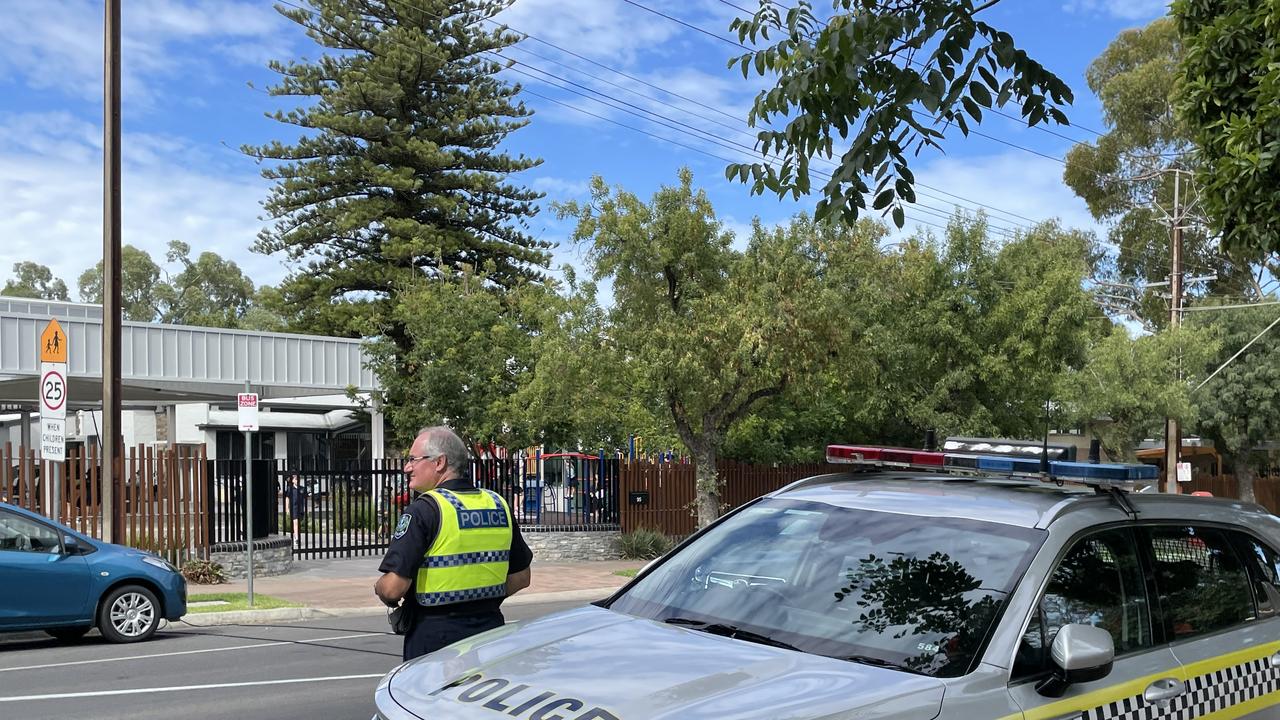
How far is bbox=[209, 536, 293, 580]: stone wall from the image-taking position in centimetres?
Answer: 1936

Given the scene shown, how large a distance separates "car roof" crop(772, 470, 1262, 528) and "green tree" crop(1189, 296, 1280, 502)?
3764 centimetres

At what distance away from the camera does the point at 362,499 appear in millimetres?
22469

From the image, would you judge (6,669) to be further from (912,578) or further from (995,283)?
(995,283)

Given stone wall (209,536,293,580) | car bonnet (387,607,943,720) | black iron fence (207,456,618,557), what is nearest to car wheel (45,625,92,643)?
black iron fence (207,456,618,557)

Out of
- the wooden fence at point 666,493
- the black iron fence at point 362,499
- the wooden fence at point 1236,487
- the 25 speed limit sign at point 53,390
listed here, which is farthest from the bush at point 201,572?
the wooden fence at point 1236,487

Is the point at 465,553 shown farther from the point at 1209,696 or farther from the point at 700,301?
the point at 700,301

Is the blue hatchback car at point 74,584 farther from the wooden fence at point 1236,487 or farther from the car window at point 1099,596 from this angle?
the wooden fence at point 1236,487

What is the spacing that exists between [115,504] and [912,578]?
16.5 meters

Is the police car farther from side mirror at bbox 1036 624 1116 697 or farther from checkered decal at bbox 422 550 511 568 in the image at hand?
checkered decal at bbox 422 550 511 568

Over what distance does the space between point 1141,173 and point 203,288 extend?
230 ft

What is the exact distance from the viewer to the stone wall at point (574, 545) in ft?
80.0

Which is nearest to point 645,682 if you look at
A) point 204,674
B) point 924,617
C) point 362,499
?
point 924,617

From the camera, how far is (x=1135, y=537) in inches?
168

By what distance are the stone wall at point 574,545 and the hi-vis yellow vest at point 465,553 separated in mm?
18972
